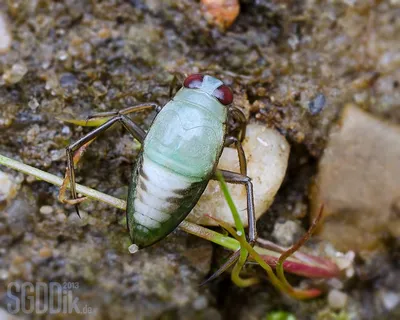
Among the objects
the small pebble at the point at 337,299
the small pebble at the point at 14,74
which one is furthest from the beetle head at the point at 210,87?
the small pebble at the point at 337,299

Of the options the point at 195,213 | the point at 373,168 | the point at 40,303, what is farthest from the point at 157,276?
the point at 373,168

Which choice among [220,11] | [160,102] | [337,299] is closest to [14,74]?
[160,102]

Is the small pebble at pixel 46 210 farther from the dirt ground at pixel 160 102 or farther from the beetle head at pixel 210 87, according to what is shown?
the beetle head at pixel 210 87

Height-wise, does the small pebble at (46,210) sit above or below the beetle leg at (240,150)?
below

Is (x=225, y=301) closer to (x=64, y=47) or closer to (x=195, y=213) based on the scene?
(x=195, y=213)

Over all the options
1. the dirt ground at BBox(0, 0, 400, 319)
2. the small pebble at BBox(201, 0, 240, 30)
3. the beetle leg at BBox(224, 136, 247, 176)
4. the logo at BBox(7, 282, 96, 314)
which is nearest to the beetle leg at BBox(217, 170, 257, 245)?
the beetle leg at BBox(224, 136, 247, 176)

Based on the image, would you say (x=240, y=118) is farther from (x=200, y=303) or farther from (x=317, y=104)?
(x=200, y=303)
